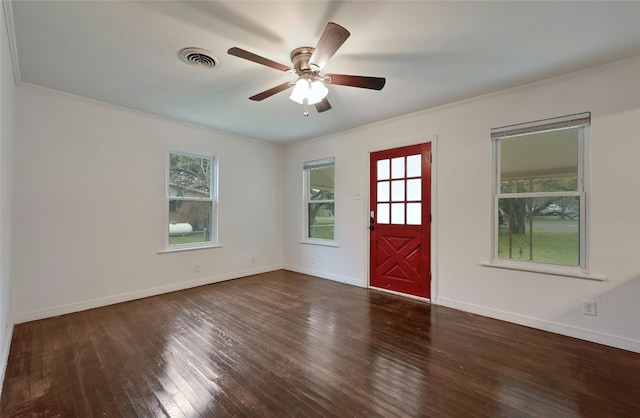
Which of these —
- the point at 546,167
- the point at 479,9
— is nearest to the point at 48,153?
the point at 479,9

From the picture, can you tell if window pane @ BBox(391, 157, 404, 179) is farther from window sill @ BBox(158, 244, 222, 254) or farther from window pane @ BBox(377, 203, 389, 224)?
window sill @ BBox(158, 244, 222, 254)

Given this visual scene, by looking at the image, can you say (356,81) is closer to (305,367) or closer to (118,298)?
(305,367)

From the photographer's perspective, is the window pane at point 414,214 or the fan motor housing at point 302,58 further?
the window pane at point 414,214

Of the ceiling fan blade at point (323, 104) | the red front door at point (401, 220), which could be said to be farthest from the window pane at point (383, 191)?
the ceiling fan blade at point (323, 104)

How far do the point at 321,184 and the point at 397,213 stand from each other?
1.66 meters

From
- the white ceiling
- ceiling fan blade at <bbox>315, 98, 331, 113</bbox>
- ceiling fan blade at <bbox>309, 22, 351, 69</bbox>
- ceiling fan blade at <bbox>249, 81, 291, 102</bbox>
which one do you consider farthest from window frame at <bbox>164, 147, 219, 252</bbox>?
ceiling fan blade at <bbox>309, 22, 351, 69</bbox>

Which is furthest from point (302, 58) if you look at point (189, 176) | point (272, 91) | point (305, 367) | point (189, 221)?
point (189, 221)

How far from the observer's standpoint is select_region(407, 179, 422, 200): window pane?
3.80m

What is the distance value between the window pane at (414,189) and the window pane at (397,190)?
0.11m

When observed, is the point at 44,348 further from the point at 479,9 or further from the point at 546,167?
the point at 546,167

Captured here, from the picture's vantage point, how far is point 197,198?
4.46 metres

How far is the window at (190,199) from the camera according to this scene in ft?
13.7

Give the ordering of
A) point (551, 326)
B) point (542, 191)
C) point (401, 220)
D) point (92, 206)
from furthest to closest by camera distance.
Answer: point (401, 220) → point (92, 206) → point (542, 191) → point (551, 326)

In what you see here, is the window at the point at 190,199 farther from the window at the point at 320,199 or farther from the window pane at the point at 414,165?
the window pane at the point at 414,165
